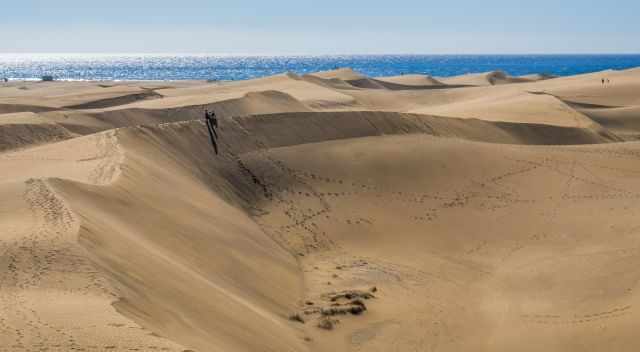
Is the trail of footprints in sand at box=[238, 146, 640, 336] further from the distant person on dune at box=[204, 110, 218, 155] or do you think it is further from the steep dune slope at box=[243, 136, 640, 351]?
the distant person on dune at box=[204, 110, 218, 155]

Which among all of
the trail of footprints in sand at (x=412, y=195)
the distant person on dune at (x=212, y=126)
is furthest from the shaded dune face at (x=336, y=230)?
the distant person on dune at (x=212, y=126)

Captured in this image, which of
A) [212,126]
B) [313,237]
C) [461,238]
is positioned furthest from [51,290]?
[212,126]

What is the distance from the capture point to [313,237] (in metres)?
14.8

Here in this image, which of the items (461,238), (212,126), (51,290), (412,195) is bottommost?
(461,238)

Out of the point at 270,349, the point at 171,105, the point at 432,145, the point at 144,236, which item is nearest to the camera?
the point at 270,349

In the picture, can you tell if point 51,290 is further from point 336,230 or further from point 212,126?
point 212,126

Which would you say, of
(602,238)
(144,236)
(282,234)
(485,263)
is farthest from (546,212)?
(144,236)

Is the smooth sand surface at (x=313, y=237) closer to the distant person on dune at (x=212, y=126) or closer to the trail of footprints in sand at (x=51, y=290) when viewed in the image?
the trail of footprints in sand at (x=51, y=290)

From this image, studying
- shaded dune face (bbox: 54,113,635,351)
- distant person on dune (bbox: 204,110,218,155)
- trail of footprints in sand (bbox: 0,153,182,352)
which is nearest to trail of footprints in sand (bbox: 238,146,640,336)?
shaded dune face (bbox: 54,113,635,351)

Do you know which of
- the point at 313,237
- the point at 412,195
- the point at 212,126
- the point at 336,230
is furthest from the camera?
the point at 212,126

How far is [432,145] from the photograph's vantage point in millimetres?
20172

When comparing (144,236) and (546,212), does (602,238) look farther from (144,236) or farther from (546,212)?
(144,236)

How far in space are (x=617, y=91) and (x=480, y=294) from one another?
3617cm

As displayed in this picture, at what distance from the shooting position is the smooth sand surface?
A: 25.4ft
